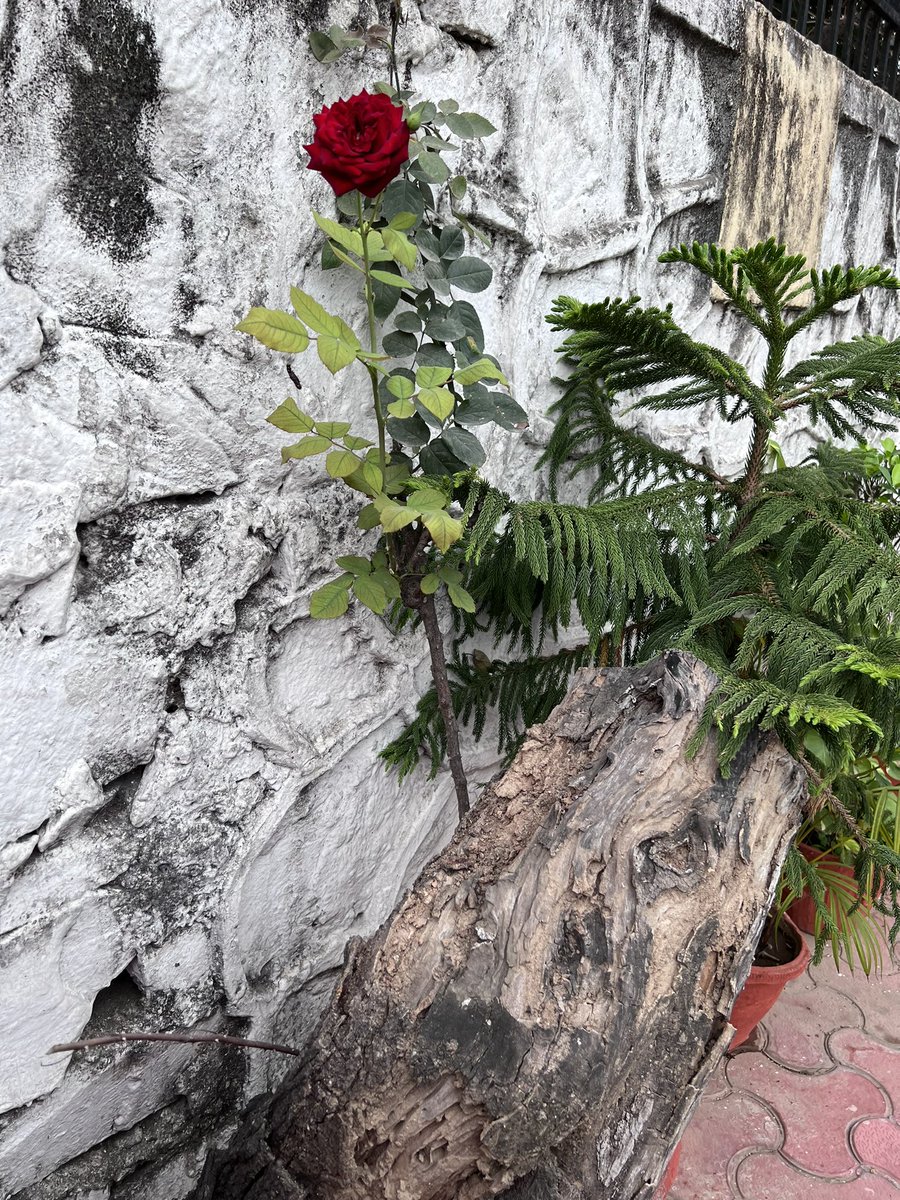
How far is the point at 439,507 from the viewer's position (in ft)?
4.73

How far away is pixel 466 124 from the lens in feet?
4.91

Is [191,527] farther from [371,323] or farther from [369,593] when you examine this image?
[371,323]

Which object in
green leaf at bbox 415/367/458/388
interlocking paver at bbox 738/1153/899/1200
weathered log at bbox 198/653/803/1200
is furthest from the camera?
interlocking paver at bbox 738/1153/899/1200

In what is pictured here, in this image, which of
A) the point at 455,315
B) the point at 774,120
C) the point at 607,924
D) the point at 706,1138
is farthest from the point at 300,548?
the point at 774,120

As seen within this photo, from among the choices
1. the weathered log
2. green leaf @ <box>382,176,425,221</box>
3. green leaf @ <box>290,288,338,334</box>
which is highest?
green leaf @ <box>382,176,425,221</box>

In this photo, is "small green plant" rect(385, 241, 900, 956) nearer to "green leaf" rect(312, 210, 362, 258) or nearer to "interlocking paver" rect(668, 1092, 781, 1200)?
"green leaf" rect(312, 210, 362, 258)

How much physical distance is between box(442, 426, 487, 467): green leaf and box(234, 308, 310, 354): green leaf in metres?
0.35

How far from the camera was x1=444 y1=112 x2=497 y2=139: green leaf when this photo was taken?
1.49 meters

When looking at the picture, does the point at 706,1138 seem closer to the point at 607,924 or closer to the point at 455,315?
the point at 607,924

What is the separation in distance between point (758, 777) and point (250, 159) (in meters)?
1.26

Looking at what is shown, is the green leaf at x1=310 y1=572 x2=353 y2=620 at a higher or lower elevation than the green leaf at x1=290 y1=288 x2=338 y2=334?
lower

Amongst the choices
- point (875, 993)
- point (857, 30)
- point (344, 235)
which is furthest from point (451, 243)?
point (857, 30)

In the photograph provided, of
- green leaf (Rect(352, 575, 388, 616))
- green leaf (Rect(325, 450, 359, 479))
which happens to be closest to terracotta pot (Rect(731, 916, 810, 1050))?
green leaf (Rect(352, 575, 388, 616))

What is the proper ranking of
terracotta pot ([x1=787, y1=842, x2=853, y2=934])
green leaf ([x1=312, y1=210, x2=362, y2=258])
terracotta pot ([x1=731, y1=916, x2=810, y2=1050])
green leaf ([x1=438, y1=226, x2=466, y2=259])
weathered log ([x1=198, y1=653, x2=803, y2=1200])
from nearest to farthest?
weathered log ([x1=198, y1=653, x2=803, y2=1200]) → green leaf ([x1=312, y1=210, x2=362, y2=258]) → green leaf ([x1=438, y1=226, x2=466, y2=259]) → terracotta pot ([x1=731, y1=916, x2=810, y2=1050]) → terracotta pot ([x1=787, y1=842, x2=853, y2=934])
